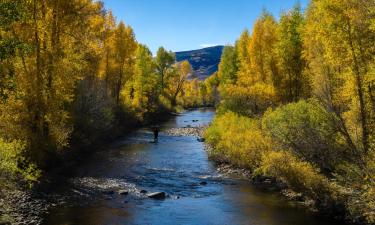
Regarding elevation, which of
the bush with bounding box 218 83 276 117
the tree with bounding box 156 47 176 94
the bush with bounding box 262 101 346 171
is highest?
the tree with bounding box 156 47 176 94

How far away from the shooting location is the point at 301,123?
1036 inches

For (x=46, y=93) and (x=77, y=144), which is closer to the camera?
(x=46, y=93)

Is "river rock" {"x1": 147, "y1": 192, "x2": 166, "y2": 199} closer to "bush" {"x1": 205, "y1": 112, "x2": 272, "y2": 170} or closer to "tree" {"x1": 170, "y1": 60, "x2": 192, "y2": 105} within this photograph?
"bush" {"x1": 205, "y1": 112, "x2": 272, "y2": 170}

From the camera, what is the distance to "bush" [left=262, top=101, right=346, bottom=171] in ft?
80.1

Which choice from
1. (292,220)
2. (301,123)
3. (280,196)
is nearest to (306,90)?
(301,123)

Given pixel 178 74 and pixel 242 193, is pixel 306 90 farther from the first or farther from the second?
pixel 178 74

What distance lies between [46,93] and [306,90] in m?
26.2

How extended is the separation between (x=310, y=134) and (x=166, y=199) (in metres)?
10.3

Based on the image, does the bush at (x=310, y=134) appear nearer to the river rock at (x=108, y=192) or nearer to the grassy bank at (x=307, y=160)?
the grassy bank at (x=307, y=160)

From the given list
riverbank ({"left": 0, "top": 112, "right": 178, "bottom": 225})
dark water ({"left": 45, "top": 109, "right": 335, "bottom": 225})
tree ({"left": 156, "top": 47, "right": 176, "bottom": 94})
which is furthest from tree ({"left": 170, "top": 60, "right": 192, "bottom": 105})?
dark water ({"left": 45, "top": 109, "right": 335, "bottom": 225})

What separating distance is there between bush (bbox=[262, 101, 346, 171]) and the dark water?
12.6ft

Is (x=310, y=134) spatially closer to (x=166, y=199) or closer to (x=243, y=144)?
(x=243, y=144)

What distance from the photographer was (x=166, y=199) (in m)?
23.7

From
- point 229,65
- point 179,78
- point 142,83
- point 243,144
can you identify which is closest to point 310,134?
point 243,144
